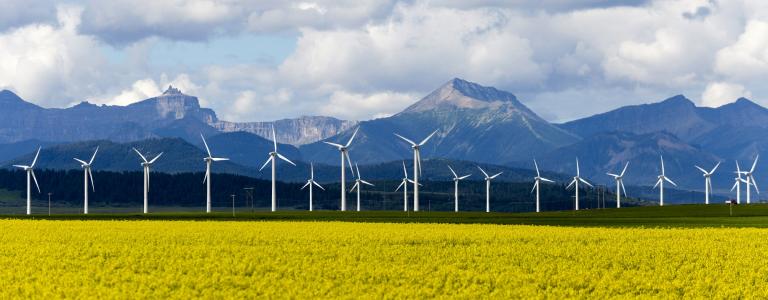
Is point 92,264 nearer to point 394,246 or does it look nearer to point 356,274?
point 356,274

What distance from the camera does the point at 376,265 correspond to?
6075 cm

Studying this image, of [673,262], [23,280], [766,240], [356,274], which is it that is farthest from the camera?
[766,240]

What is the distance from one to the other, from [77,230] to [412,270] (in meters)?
51.2

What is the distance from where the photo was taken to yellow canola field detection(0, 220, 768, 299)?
4972 cm

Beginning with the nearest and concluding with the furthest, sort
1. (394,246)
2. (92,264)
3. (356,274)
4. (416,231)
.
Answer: (356,274), (92,264), (394,246), (416,231)

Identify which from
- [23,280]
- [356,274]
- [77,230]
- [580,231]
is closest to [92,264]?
[23,280]

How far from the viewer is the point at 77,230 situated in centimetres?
9925

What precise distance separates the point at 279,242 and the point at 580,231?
33796 millimetres

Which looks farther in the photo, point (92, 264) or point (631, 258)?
point (631, 258)

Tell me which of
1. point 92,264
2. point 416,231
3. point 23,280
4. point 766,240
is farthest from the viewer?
point 416,231

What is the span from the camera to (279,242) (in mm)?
81875

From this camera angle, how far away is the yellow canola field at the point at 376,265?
49719 mm

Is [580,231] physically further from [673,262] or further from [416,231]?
[673,262]

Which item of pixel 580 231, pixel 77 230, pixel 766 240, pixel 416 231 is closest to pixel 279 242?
pixel 416 231
